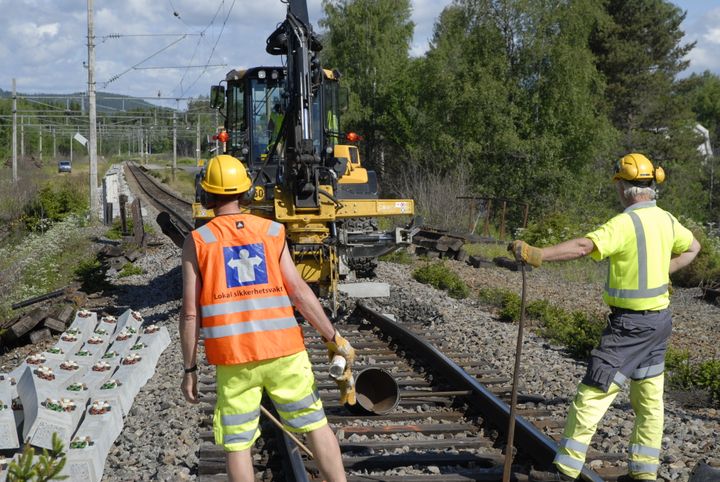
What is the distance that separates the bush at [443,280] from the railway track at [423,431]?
16.7 feet

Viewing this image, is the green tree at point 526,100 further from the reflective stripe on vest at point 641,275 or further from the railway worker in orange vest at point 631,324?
the reflective stripe on vest at point 641,275

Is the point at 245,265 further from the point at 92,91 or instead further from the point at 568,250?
the point at 92,91

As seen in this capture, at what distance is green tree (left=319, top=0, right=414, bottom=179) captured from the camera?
45.4 metres

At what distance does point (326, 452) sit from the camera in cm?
406

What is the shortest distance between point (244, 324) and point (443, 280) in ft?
34.3

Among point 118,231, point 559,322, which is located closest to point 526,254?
point 559,322

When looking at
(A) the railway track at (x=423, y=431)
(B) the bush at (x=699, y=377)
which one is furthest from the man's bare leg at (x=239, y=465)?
(B) the bush at (x=699, y=377)

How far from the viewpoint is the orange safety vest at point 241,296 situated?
153 inches

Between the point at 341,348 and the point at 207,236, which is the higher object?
the point at 207,236

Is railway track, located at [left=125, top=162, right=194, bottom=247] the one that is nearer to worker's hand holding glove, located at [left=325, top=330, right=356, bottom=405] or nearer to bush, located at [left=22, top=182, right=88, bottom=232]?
bush, located at [left=22, top=182, right=88, bottom=232]

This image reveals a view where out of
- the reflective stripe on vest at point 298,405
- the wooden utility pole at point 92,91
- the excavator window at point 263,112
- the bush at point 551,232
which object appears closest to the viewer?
the reflective stripe on vest at point 298,405

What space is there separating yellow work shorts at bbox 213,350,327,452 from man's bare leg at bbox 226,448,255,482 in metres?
0.03

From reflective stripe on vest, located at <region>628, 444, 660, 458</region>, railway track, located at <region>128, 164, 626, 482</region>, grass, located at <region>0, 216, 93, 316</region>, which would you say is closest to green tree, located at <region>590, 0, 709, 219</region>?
grass, located at <region>0, 216, 93, 316</region>

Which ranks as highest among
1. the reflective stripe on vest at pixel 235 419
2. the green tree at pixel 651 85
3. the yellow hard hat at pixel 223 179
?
the green tree at pixel 651 85
